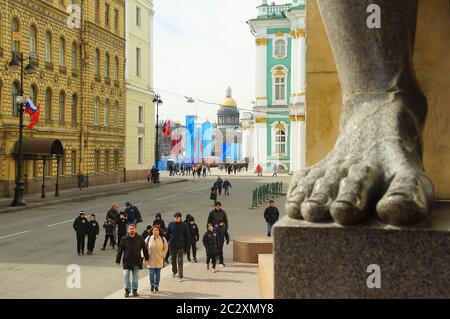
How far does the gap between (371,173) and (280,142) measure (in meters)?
62.7

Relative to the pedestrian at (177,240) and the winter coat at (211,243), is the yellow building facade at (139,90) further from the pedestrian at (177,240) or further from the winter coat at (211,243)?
the pedestrian at (177,240)

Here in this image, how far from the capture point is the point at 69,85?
3756cm

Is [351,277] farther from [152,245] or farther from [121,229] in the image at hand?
[121,229]

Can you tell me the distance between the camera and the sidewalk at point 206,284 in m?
9.80

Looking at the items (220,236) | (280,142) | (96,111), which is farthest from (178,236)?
(280,142)

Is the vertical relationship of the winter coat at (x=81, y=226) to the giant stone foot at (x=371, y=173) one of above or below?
below

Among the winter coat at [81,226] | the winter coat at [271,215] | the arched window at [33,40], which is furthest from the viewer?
the arched window at [33,40]

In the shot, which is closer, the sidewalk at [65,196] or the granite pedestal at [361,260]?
the granite pedestal at [361,260]

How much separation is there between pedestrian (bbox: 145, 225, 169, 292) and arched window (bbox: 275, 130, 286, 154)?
53960 millimetres

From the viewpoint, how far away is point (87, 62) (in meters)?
39.7

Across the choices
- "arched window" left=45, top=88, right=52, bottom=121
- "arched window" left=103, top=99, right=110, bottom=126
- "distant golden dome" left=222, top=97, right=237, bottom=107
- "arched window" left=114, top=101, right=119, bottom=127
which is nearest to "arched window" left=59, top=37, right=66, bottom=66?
"arched window" left=45, top=88, right=52, bottom=121

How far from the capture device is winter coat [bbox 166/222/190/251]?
11883mm

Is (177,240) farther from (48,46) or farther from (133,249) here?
(48,46)

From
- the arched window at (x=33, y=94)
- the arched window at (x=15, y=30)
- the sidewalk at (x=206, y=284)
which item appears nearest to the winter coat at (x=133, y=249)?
the sidewalk at (x=206, y=284)
